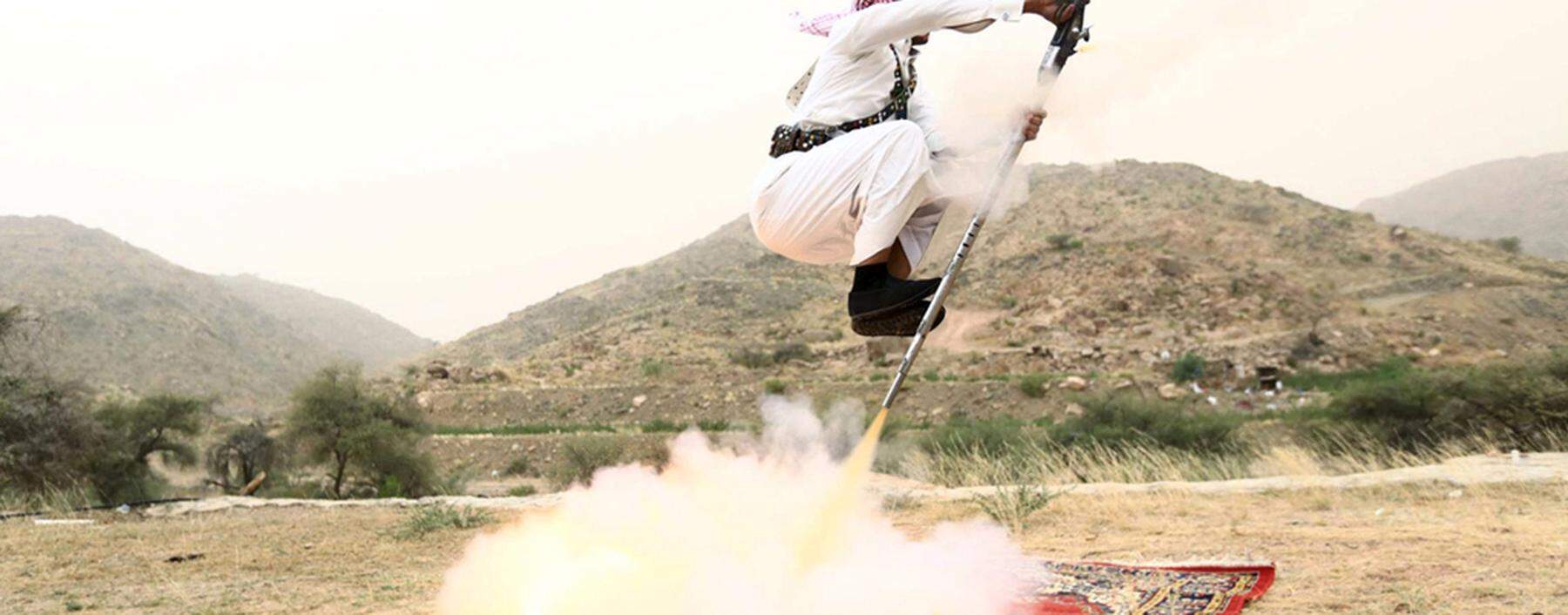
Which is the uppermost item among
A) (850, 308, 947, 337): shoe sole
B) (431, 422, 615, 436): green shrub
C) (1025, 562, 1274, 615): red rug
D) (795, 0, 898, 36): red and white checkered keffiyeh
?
(795, 0, 898, 36): red and white checkered keffiyeh

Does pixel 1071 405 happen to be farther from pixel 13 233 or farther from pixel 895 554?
pixel 13 233

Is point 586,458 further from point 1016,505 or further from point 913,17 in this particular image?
point 913,17

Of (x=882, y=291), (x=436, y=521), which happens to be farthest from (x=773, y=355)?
(x=882, y=291)

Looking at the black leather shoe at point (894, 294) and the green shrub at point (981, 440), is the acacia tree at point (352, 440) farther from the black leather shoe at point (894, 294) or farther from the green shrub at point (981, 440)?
the black leather shoe at point (894, 294)

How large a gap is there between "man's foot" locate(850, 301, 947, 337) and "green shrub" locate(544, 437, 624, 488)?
18.9m

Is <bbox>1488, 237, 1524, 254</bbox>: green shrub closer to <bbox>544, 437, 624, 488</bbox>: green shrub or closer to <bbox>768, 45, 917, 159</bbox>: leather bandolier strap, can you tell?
<bbox>544, 437, 624, 488</bbox>: green shrub

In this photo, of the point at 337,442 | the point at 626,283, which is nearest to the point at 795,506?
the point at 337,442

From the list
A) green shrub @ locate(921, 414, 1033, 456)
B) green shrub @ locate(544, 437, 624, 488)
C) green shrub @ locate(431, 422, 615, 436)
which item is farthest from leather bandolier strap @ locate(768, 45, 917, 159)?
green shrub @ locate(431, 422, 615, 436)

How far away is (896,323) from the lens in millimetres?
5438

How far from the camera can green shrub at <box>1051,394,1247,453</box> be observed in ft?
76.6

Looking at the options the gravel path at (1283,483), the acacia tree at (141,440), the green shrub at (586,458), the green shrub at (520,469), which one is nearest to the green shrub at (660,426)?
the green shrub at (520,469)

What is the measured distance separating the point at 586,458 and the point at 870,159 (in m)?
21.0

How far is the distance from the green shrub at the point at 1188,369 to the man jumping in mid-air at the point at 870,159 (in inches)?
1675

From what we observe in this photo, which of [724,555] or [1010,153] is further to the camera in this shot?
[724,555]
